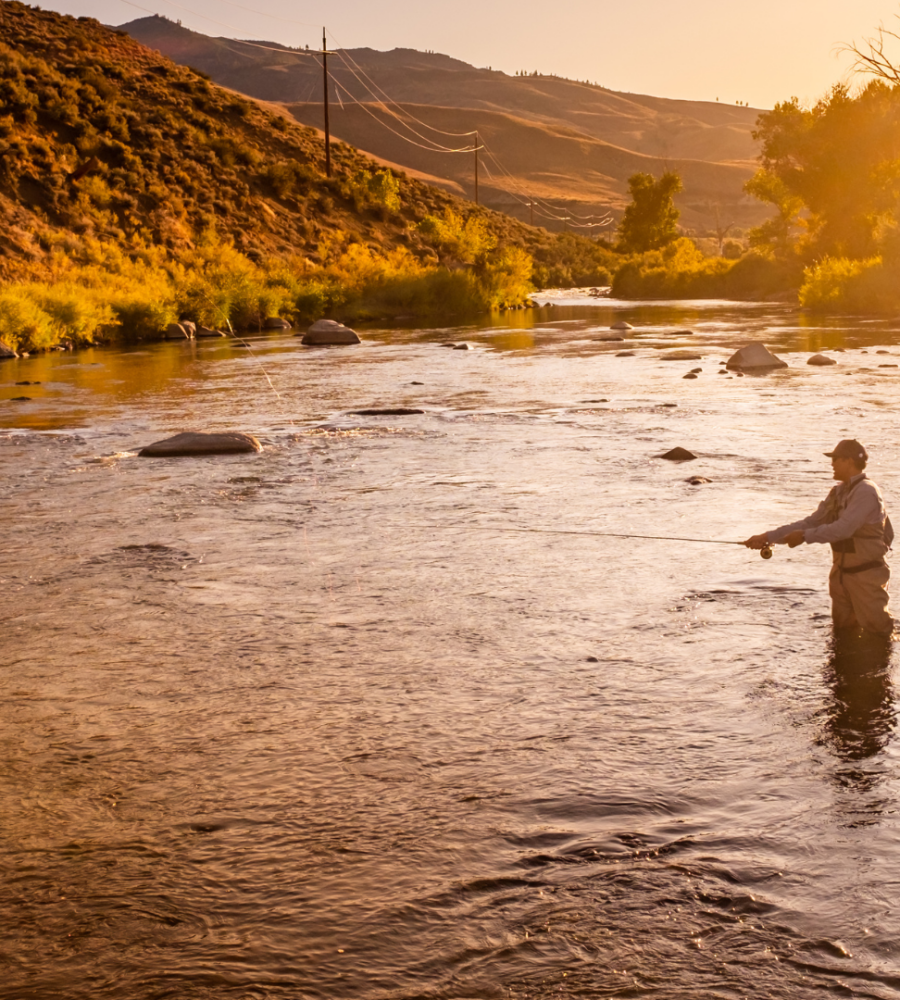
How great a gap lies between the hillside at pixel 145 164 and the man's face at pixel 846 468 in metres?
33.1

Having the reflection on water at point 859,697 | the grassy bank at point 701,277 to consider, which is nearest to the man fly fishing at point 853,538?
the reflection on water at point 859,697

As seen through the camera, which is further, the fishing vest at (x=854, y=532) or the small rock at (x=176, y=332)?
the small rock at (x=176, y=332)

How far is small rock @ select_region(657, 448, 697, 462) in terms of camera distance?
11258 millimetres

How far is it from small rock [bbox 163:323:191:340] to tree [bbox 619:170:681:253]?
52561 millimetres

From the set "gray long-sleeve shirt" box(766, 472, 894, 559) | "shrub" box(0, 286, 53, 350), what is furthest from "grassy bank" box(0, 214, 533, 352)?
"gray long-sleeve shirt" box(766, 472, 894, 559)

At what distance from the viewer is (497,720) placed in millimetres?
4773

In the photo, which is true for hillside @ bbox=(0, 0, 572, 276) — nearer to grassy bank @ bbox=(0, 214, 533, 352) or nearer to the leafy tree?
grassy bank @ bbox=(0, 214, 533, 352)

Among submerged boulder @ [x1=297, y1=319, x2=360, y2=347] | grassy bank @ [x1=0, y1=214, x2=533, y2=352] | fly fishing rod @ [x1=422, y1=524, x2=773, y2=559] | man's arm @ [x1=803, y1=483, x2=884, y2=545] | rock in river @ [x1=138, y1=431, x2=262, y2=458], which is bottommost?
fly fishing rod @ [x1=422, y1=524, x2=773, y2=559]

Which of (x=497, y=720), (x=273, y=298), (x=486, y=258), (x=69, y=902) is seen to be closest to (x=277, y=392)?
(x=497, y=720)

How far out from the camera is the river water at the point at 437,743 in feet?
10.2

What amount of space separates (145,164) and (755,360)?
3966 centimetres

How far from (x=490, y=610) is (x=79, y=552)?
10.1 ft

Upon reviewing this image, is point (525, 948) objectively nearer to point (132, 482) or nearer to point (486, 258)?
point (132, 482)

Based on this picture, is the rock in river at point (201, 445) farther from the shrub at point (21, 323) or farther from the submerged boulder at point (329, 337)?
the submerged boulder at point (329, 337)
